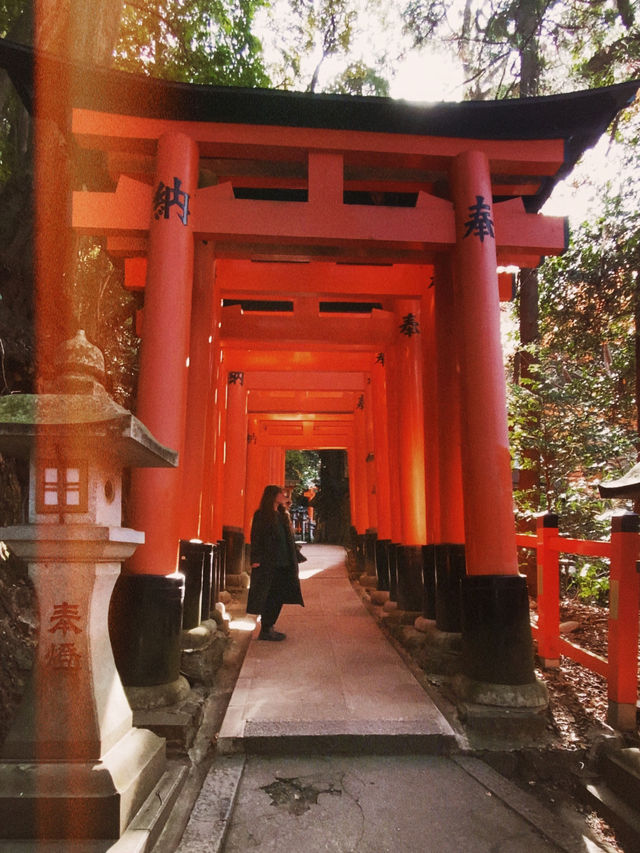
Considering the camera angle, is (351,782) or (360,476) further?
(360,476)

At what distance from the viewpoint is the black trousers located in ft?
21.0

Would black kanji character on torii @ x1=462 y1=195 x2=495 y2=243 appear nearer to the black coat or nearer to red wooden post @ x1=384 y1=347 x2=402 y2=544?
red wooden post @ x1=384 y1=347 x2=402 y2=544

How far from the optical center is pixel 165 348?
14.6 ft

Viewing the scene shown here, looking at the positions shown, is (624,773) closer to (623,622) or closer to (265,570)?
(623,622)

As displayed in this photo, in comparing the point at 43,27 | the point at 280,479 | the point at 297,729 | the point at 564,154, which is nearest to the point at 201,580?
the point at 297,729

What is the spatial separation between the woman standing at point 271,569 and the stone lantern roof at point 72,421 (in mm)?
3752

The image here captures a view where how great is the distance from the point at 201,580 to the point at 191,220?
322 centimetres

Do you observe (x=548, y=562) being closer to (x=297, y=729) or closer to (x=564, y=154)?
(x=297, y=729)

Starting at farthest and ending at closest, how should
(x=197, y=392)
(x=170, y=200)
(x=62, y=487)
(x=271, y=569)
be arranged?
(x=271, y=569), (x=197, y=392), (x=170, y=200), (x=62, y=487)

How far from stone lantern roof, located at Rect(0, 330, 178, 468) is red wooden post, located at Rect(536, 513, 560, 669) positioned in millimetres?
3943

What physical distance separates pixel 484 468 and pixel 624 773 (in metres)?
2.04

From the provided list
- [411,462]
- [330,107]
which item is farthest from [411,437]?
[330,107]

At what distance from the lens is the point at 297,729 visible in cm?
380

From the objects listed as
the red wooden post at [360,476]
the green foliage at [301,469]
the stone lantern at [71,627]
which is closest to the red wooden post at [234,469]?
the red wooden post at [360,476]
